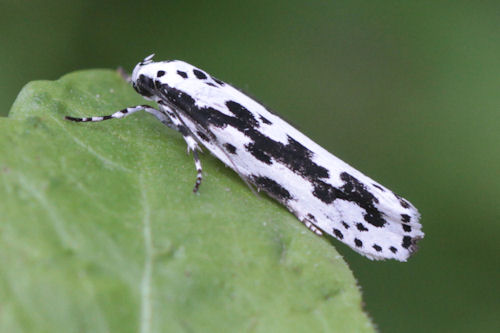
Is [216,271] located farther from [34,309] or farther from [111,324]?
[34,309]

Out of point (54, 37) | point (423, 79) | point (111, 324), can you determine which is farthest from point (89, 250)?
point (423, 79)

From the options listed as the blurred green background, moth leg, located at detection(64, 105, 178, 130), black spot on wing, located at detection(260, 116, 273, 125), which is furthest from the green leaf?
the blurred green background

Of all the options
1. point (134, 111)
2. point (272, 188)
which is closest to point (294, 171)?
point (272, 188)

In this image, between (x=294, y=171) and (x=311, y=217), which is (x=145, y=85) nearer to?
(x=294, y=171)

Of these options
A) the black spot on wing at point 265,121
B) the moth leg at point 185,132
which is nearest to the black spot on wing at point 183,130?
the moth leg at point 185,132

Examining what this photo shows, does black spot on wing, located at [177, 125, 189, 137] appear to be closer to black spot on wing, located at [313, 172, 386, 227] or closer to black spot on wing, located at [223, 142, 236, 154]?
black spot on wing, located at [223, 142, 236, 154]

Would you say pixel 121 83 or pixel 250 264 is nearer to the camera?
pixel 250 264
